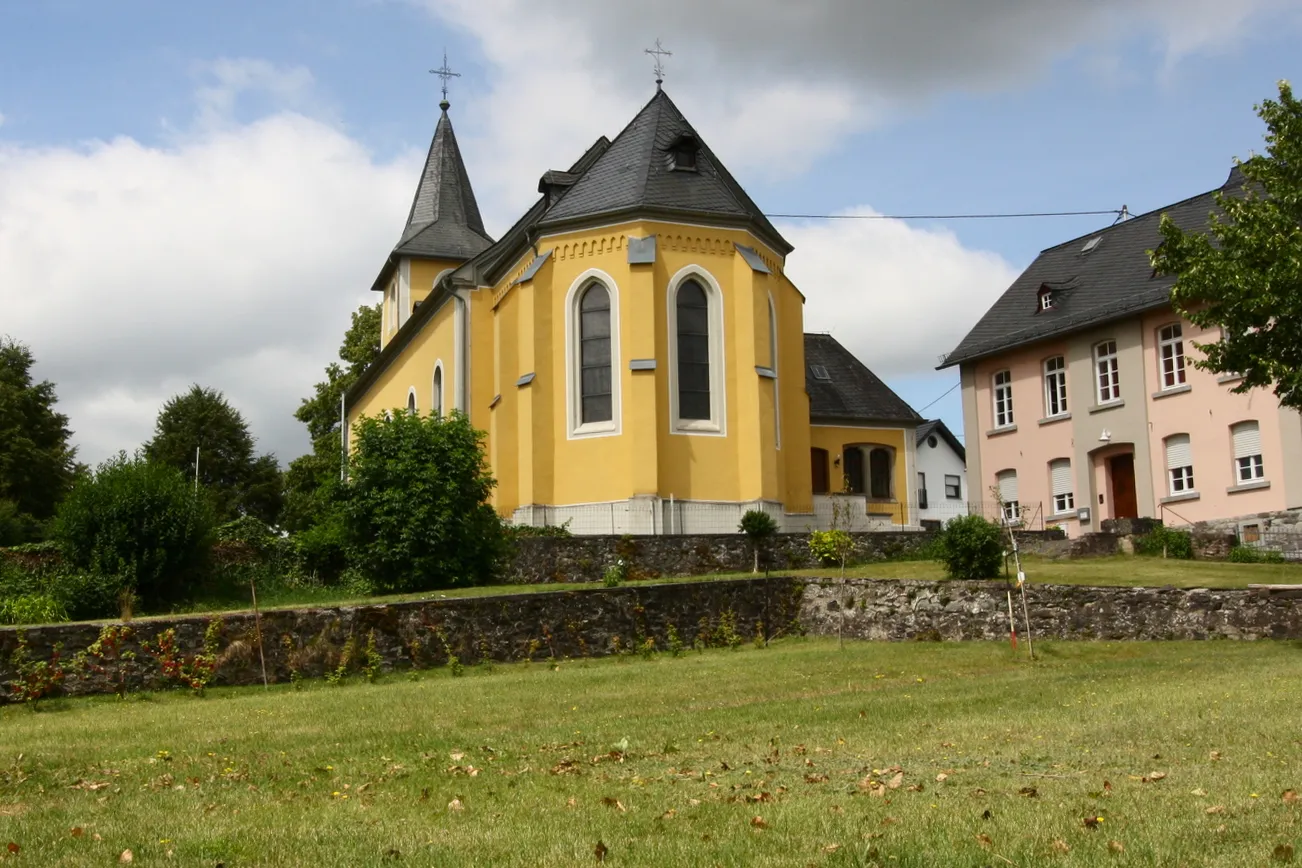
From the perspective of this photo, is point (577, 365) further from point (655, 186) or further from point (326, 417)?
point (326, 417)

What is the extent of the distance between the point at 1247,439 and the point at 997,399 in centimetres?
915

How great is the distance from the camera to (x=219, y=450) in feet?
216

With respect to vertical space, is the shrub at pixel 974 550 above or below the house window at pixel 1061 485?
below

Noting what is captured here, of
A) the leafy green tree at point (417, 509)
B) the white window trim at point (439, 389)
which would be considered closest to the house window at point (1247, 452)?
the leafy green tree at point (417, 509)

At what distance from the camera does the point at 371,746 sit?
424 inches

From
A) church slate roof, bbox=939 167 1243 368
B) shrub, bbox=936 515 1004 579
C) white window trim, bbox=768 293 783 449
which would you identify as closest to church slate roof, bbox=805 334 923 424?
church slate roof, bbox=939 167 1243 368

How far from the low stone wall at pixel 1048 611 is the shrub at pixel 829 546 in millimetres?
5658

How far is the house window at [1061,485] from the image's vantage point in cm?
3656

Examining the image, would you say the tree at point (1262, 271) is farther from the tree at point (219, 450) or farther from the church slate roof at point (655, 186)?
the tree at point (219, 450)

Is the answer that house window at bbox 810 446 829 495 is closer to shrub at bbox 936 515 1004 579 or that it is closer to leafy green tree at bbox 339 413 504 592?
leafy green tree at bbox 339 413 504 592

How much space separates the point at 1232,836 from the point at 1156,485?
1165 inches

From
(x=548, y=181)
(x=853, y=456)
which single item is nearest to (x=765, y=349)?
(x=548, y=181)

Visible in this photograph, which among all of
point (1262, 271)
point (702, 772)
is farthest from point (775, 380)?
point (702, 772)

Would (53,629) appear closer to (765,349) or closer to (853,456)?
(765,349)
